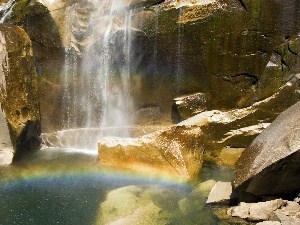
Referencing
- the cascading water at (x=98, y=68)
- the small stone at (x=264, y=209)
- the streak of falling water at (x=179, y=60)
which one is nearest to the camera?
the small stone at (x=264, y=209)

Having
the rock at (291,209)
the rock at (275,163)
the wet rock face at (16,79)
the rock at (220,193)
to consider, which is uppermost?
the wet rock face at (16,79)

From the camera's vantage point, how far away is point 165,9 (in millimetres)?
10148

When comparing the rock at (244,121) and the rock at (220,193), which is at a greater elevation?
the rock at (244,121)

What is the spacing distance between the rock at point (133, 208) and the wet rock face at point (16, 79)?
3.98 m

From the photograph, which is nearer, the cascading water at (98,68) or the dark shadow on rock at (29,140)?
the dark shadow on rock at (29,140)

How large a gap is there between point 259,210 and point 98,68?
22.1ft

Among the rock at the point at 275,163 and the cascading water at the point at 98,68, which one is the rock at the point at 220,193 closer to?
the rock at the point at 275,163

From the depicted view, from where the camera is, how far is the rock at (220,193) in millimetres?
7332

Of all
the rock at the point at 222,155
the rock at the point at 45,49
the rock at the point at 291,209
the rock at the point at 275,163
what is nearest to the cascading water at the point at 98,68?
the rock at the point at 45,49

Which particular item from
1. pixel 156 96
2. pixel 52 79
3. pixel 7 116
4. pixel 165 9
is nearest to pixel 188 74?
pixel 156 96

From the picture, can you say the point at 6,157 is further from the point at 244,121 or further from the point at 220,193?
the point at 244,121

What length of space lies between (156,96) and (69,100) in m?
2.91

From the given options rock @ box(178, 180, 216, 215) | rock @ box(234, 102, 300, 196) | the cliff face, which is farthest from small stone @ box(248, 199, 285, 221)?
the cliff face

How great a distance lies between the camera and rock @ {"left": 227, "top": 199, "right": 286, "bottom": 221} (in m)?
6.44
